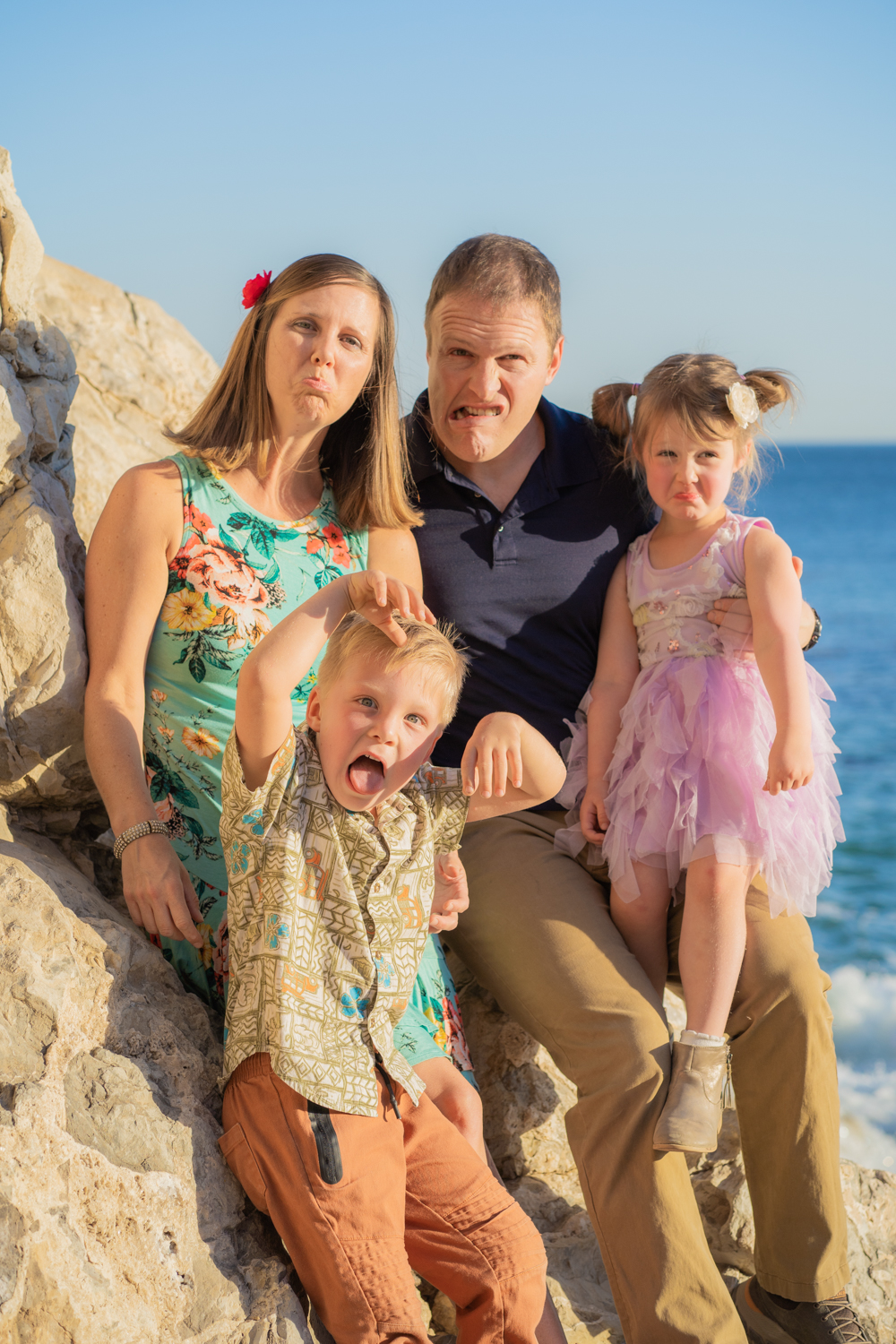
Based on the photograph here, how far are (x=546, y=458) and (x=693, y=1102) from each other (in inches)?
71.6

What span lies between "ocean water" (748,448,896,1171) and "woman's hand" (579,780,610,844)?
3.20 ft

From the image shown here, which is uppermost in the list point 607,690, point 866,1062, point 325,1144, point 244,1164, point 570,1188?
point 607,690

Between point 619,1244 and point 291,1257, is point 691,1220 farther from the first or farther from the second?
point 291,1257

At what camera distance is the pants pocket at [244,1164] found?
2004 millimetres

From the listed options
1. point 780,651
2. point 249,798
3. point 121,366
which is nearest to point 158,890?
point 249,798

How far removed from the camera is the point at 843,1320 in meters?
2.34

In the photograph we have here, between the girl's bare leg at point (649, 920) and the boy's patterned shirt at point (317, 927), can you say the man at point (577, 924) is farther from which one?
the boy's patterned shirt at point (317, 927)

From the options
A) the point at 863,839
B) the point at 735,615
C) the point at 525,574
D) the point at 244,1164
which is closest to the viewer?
the point at 244,1164

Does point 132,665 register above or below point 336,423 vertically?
below

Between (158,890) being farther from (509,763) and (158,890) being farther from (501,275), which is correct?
(501,275)

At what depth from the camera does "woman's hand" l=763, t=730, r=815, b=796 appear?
2.53 metres

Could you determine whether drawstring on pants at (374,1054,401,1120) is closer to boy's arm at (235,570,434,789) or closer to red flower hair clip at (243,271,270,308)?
boy's arm at (235,570,434,789)

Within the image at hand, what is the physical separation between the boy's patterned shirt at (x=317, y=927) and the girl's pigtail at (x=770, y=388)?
161cm

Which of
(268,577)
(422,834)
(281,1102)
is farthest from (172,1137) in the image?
(268,577)
